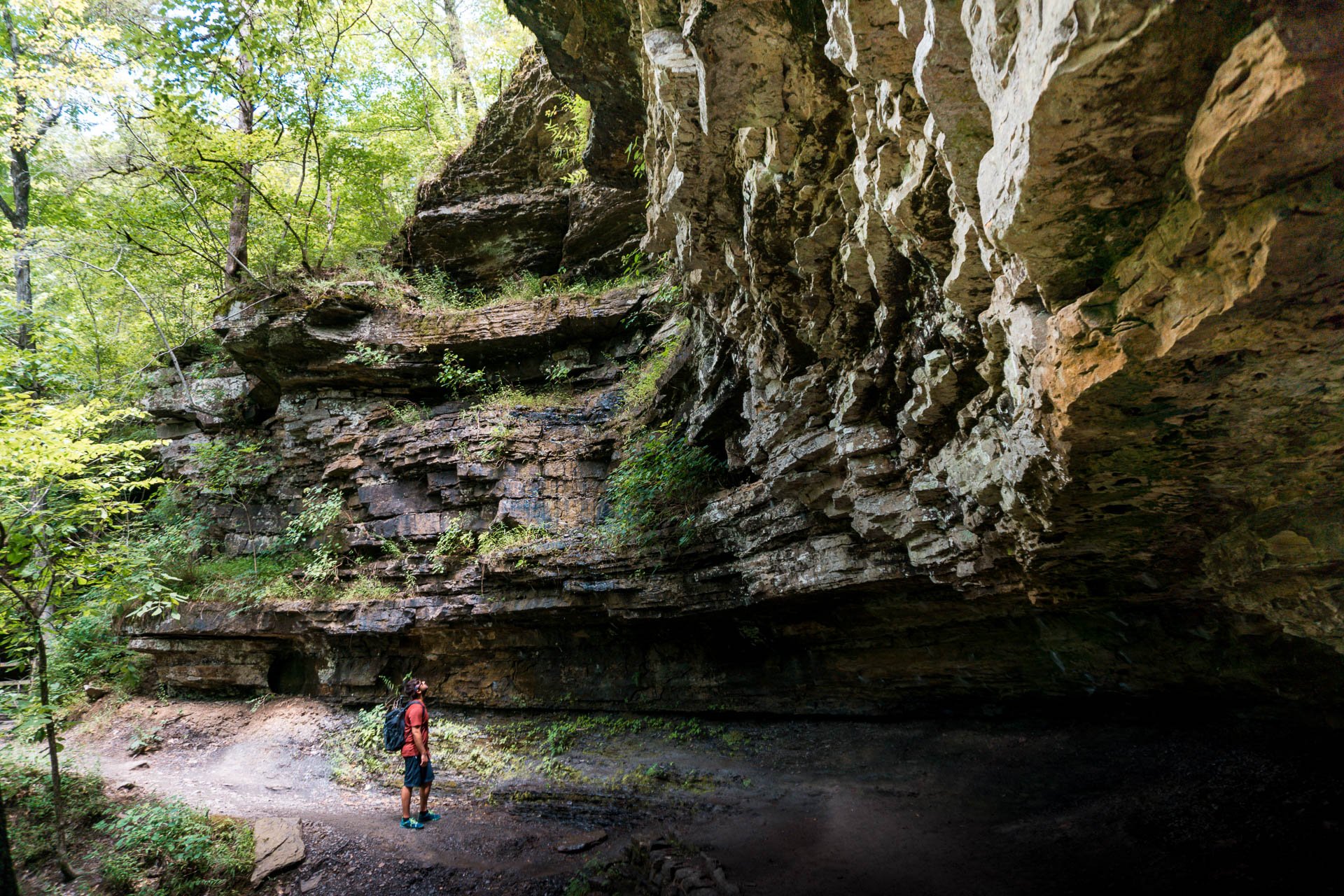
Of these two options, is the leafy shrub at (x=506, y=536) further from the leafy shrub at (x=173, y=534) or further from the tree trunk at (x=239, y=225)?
the tree trunk at (x=239, y=225)

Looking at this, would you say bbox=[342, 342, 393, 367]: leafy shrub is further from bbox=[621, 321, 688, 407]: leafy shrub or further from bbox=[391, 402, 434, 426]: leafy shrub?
bbox=[621, 321, 688, 407]: leafy shrub

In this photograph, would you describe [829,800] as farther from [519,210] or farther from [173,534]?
[173,534]

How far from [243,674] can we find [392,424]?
569cm

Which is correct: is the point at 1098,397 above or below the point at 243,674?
above

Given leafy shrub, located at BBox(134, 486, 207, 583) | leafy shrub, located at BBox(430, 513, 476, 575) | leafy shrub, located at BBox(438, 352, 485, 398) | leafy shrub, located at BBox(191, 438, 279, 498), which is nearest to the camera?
leafy shrub, located at BBox(430, 513, 476, 575)

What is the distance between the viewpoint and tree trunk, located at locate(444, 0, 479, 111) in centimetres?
1686

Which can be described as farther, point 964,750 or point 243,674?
point 243,674

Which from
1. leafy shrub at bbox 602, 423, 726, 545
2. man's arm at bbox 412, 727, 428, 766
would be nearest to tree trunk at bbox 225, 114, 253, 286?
leafy shrub at bbox 602, 423, 726, 545

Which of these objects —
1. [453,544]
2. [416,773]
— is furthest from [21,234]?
[416,773]

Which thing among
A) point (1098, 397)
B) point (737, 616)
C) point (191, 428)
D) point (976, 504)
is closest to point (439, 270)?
point (191, 428)

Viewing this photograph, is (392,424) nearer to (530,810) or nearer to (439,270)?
(439,270)

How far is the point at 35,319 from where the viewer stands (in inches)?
444

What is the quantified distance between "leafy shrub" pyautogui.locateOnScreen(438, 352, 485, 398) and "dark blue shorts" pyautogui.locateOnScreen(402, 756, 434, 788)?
826 centimetres

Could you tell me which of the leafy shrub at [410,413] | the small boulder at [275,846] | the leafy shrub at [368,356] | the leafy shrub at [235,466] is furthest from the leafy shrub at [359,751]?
the leafy shrub at [368,356]
